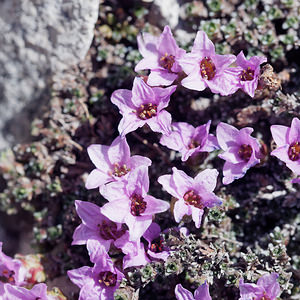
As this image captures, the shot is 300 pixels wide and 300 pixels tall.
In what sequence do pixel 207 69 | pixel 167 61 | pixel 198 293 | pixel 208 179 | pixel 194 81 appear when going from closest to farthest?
pixel 198 293
pixel 208 179
pixel 194 81
pixel 207 69
pixel 167 61

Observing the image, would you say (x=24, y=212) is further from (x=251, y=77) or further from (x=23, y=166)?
(x=251, y=77)

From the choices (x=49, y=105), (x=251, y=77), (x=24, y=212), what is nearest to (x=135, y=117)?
(x=251, y=77)

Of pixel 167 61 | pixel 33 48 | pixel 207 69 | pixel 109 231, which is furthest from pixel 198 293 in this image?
pixel 33 48

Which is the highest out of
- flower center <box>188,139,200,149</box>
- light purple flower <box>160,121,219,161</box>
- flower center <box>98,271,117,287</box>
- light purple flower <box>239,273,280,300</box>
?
light purple flower <box>160,121,219,161</box>

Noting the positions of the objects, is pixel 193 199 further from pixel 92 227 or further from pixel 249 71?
pixel 249 71

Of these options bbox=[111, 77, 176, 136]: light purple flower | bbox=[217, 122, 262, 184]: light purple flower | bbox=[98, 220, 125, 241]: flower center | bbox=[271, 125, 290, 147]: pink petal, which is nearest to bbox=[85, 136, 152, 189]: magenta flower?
bbox=[111, 77, 176, 136]: light purple flower

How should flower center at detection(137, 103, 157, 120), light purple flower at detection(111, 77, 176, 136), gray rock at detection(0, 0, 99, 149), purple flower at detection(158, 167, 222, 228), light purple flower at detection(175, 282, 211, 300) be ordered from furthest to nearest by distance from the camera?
gray rock at detection(0, 0, 99, 149), flower center at detection(137, 103, 157, 120), light purple flower at detection(111, 77, 176, 136), purple flower at detection(158, 167, 222, 228), light purple flower at detection(175, 282, 211, 300)

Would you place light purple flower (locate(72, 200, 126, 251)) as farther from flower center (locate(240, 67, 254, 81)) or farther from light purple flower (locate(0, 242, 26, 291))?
flower center (locate(240, 67, 254, 81))
